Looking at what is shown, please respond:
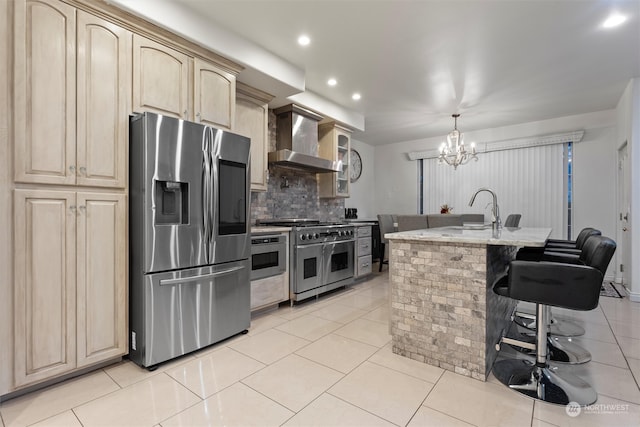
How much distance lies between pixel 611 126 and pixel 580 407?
4916mm

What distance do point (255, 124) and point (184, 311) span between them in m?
2.14

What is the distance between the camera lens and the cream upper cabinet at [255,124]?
3.29m

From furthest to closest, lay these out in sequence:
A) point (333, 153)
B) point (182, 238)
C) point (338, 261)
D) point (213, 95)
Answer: point (333, 153) → point (338, 261) → point (213, 95) → point (182, 238)

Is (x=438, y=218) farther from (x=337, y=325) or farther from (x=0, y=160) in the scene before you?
(x=0, y=160)

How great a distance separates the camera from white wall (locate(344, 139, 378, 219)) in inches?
253

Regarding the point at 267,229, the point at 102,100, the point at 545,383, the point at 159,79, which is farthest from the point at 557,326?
the point at 102,100

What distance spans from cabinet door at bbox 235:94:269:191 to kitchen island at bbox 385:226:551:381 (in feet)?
5.95

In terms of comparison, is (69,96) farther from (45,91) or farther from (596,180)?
(596,180)

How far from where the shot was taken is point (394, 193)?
6836 millimetres

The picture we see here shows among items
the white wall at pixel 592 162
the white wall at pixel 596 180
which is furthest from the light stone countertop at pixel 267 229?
the white wall at pixel 596 180

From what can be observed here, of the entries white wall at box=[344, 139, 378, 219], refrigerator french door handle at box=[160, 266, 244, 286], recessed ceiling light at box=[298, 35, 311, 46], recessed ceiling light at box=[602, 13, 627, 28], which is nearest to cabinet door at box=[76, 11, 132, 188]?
refrigerator french door handle at box=[160, 266, 244, 286]

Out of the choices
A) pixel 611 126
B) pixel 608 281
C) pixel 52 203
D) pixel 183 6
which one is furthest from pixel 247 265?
pixel 611 126

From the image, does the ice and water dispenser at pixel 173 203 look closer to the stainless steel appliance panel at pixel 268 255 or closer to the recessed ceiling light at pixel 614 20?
the stainless steel appliance panel at pixel 268 255

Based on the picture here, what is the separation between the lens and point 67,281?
1829 mm
